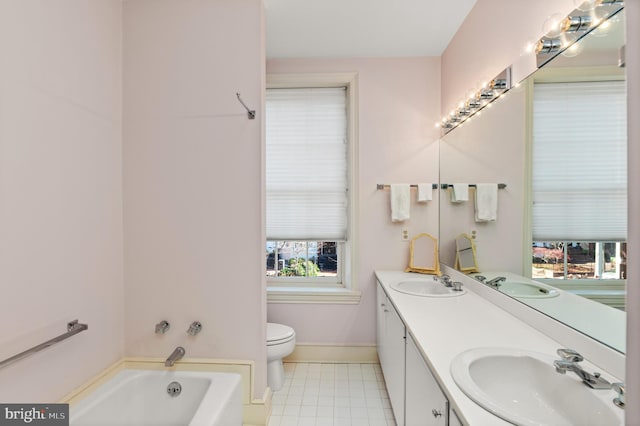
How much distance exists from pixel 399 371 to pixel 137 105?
221 cm

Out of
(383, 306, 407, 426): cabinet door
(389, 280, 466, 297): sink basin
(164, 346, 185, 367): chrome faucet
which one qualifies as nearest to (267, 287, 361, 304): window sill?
(389, 280, 466, 297): sink basin

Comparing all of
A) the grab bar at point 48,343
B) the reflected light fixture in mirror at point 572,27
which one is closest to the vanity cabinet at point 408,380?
the reflected light fixture in mirror at point 572,27

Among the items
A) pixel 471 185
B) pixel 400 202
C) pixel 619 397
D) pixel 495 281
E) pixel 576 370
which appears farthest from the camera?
pixel 400 202

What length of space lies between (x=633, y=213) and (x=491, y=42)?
1.85 metres

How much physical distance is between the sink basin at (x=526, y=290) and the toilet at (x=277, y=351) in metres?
1.47

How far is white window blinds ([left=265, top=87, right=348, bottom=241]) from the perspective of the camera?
2674 millimetres

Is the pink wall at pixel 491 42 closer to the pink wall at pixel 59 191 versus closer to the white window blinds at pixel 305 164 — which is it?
the white window blinds at pixel 305 164

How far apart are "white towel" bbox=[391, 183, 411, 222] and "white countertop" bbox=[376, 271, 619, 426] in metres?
0.83

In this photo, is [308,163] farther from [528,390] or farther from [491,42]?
[528,390]

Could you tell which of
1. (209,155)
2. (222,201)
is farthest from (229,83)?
(222,201)

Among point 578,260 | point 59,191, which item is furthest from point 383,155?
point 59,191

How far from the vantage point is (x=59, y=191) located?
1.40 meters

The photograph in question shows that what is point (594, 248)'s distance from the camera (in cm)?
106

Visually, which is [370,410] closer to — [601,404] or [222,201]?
[601,404]
